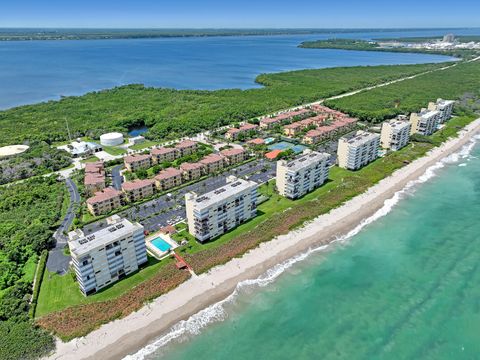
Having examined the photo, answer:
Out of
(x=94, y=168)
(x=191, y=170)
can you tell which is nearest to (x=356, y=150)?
(x=191, y=170)

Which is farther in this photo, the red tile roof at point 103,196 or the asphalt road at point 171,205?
the red tile roof at point 103,196

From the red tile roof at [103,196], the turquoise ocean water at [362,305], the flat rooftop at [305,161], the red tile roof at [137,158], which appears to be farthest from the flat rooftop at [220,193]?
the red tile roof at [137,158]

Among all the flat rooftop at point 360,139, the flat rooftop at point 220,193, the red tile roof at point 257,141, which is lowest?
the red tile roof at point 257,141

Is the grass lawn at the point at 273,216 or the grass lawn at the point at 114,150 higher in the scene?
the grass lawn at the point at 114,150

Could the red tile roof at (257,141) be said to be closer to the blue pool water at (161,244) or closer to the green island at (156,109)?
the green island at (156,109)

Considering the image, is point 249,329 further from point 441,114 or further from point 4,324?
point 441,114

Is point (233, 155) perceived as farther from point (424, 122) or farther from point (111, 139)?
point (424, 122)
